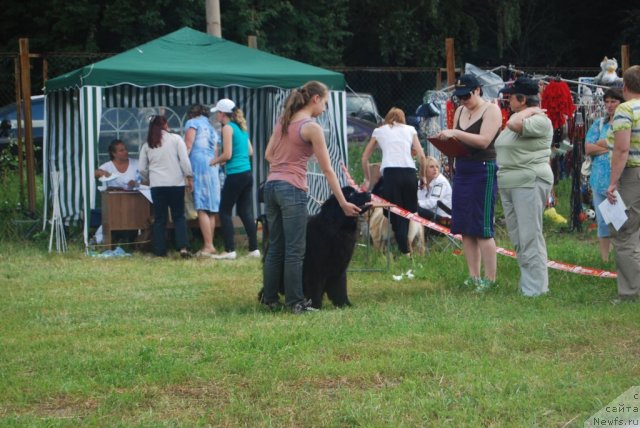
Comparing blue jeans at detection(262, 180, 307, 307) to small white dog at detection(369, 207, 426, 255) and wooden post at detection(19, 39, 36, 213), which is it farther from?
wooden post at detection(19, 39, 36, 213)

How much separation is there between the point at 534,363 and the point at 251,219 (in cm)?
622

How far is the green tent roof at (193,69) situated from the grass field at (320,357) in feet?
10.9

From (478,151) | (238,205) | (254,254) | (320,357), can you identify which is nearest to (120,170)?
(238,205)

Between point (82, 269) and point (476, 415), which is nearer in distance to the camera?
point (476, 415)

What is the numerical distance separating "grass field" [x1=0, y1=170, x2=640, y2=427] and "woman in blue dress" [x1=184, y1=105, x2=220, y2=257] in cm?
269

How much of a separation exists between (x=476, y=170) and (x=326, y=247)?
4.74ft

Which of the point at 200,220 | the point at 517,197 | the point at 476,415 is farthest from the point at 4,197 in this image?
the point at 476,415

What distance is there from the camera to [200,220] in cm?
1174

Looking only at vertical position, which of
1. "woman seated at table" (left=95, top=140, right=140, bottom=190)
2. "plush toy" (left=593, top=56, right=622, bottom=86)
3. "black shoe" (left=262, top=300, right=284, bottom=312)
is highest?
"plush toy" (left=593, top=56, right=622, bottom=86)

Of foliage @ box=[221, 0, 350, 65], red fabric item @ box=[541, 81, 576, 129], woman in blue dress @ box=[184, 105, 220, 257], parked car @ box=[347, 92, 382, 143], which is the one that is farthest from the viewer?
foliage @ box=[221, 0, 350, 65]

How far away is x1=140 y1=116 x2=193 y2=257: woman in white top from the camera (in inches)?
448

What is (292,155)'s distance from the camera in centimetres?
732

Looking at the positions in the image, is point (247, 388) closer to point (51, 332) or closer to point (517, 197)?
point (51, 332)

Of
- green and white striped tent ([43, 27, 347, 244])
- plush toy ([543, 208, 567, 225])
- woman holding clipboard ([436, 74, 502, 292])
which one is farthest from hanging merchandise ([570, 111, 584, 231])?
woman holding clipboard ([436, 74, 502, 292])
